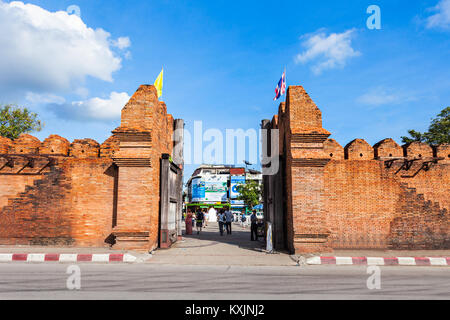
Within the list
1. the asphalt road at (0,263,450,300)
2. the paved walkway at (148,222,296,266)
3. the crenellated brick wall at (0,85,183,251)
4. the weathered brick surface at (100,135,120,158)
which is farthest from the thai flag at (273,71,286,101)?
the asphalt road at (0,263,450,300)

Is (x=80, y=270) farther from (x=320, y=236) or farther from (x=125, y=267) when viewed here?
(x=320, y=236)

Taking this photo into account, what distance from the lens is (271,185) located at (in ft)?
40.7

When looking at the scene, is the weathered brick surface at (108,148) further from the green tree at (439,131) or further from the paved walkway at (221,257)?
the green tree at (439,131)

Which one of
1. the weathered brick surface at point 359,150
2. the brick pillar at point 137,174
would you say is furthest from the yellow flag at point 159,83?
the weathered brick surface at point 359,150

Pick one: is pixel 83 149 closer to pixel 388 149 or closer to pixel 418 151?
pixel 388 149

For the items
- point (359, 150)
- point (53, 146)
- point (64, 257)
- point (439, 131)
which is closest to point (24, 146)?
point (53, 146)

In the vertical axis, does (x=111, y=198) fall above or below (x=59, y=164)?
below

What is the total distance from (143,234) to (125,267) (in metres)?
2.08

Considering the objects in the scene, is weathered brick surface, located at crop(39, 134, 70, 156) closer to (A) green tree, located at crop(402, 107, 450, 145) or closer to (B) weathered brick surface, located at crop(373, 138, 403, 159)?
(B) weathered brick surface, located at crop(373, 138, 403, 159)

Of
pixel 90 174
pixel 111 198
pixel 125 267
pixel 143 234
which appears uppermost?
pixel 90 174

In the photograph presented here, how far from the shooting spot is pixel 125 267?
8.69 metres

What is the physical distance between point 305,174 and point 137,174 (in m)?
5.74
